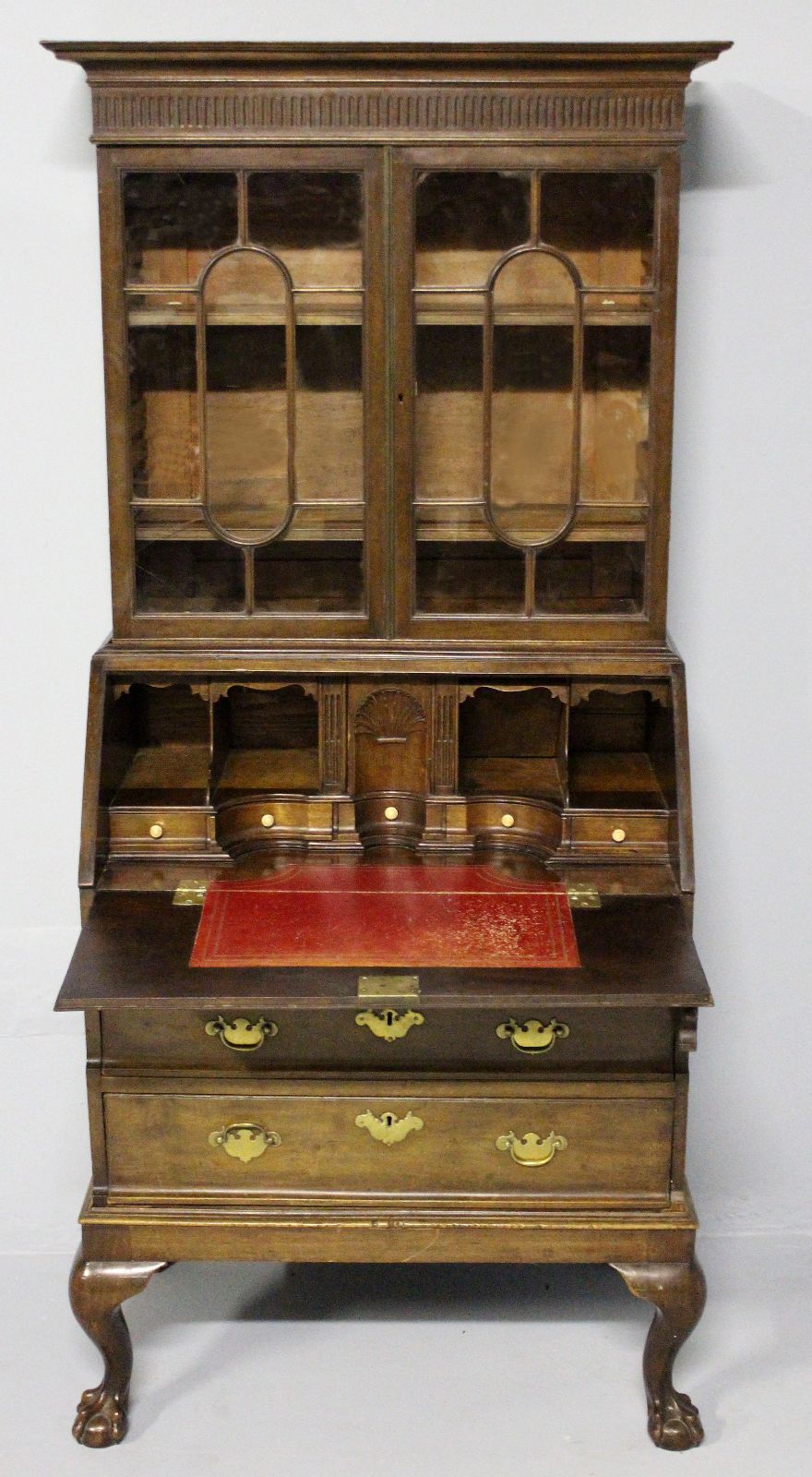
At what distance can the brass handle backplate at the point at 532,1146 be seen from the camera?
2.78 metres

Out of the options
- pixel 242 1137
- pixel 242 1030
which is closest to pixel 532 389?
pixel 242 1030

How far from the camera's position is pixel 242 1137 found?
2771mm

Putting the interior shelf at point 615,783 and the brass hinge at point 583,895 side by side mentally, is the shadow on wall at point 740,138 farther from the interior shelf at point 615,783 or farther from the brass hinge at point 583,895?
the brass hinge at point 583,895

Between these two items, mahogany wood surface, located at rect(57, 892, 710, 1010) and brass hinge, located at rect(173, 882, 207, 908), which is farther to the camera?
brass hinge, located at rect(173, 882, 207, 908)

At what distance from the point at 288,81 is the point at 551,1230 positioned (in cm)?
184

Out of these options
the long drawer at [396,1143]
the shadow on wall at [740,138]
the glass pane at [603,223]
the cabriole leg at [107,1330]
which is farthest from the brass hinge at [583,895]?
the shadow on wall at [740,138]

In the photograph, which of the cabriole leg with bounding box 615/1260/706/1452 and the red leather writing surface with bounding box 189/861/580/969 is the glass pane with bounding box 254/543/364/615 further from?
the cabriole leg with bounding box 615/1260/706/1452

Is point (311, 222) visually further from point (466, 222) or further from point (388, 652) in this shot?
point (388, 652)

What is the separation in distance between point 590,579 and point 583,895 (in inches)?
21.0

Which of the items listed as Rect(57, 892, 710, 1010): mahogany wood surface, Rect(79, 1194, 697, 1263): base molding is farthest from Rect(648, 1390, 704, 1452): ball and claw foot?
Rect(57, 892, 710, 1010): mahogany wood surface

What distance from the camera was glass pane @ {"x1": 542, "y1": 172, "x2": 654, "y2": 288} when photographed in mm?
2846

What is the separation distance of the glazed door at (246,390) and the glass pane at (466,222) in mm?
86

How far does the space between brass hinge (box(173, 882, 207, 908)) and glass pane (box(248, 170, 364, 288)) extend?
990 mm

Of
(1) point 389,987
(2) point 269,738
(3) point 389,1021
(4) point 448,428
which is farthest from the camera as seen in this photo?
(2) point 269,738
